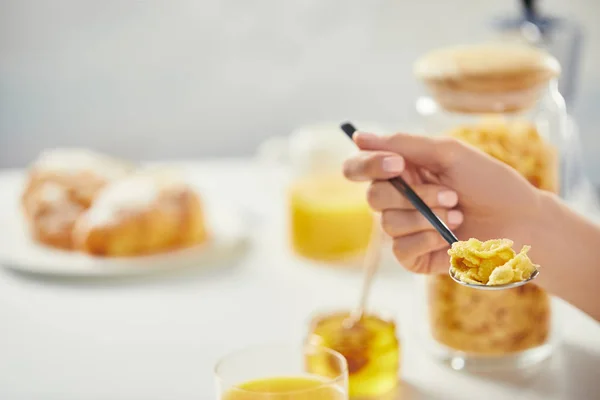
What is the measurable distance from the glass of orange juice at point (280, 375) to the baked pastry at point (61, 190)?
530 millimetres

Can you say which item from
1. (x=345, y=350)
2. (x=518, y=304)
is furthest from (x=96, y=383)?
(x=518, y=304)

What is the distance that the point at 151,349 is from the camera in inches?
35.6

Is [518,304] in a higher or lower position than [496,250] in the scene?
lower

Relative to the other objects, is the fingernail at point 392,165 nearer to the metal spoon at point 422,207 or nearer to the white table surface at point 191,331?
the metal spoon at point 422,207

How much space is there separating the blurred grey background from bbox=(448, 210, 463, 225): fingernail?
151 centimetres

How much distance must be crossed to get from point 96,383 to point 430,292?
1.08 feet

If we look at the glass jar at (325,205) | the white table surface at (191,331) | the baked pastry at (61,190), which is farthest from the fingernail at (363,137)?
the baked pastry at (61,190)

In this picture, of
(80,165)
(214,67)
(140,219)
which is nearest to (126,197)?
(140,219)

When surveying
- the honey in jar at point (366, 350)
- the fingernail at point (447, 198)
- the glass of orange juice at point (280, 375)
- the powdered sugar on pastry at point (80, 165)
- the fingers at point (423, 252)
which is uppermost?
the fingernail at point (447, 198)

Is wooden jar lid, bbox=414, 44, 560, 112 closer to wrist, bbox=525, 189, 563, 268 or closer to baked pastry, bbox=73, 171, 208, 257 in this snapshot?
wrist, bbox=525, 189, 563, 268

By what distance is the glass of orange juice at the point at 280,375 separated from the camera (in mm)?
642

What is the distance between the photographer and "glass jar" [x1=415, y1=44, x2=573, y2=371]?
786mm

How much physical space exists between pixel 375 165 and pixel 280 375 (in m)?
0.19

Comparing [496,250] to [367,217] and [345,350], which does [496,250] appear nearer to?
[345,350]
